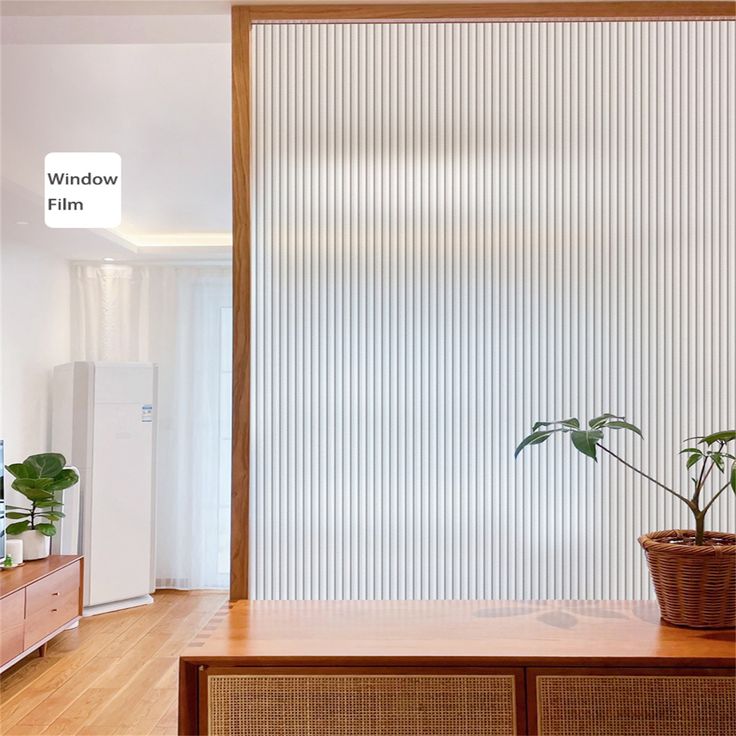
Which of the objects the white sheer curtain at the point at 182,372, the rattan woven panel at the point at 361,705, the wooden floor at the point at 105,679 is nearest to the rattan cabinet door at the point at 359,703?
the rattan woven panel at the point at 361,705

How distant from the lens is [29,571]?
14.5ft

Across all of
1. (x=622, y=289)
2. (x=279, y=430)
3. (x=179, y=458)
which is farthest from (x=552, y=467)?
(x=179, y=458)

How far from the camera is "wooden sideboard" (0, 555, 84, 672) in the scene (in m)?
3.96

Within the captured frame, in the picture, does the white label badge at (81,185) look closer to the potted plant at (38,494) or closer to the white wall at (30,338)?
the potted plant at (38,494)

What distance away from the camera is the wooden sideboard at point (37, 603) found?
396 cm

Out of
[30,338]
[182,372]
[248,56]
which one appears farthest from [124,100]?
[182,372]

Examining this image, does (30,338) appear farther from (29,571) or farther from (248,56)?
(248,56)

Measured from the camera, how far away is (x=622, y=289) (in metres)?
2.03

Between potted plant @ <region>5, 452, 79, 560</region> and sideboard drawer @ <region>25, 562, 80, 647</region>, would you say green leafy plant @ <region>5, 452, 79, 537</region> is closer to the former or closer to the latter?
potted plant @ <region>5, 452, 79, 560</region>

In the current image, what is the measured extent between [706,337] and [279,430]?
113 cm

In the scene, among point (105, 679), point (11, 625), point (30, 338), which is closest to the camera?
point (11, 625)

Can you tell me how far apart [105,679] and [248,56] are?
11.2 feet

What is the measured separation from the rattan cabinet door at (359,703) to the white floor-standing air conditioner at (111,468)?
4.40m

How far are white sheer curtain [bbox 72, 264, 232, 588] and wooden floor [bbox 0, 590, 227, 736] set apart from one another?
847 mm
